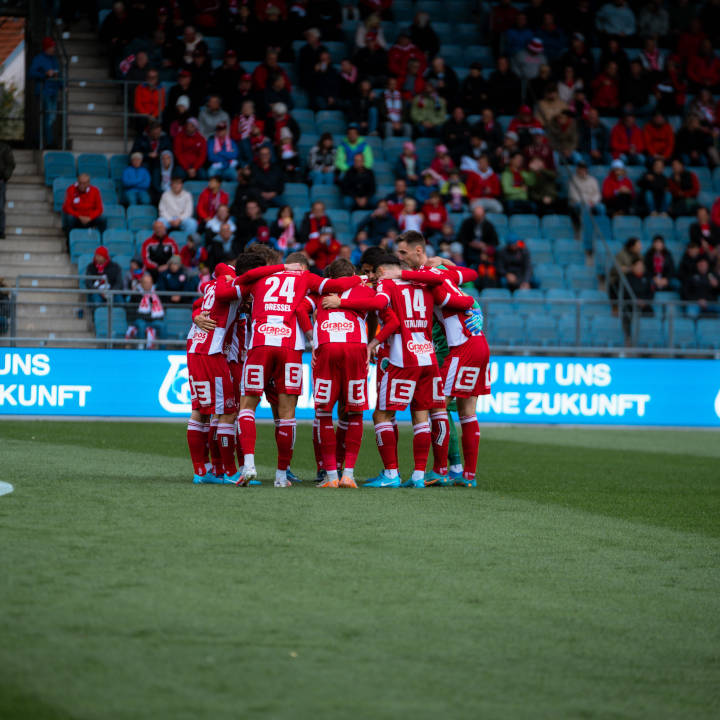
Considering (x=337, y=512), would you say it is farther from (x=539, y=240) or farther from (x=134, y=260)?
(x=539, y=240)

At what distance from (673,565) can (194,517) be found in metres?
3.12

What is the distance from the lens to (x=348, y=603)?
5773 mm

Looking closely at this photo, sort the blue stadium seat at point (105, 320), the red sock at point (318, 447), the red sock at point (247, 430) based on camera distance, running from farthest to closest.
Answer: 1. the blue stadium seat at point (105, 320)
2. the red sock at point (318, 447)
3. the red sock at point (247, 430)

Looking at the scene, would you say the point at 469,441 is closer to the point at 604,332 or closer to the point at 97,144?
the point at 604,332

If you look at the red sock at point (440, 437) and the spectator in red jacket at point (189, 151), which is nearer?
the red sock at point (440, 437)

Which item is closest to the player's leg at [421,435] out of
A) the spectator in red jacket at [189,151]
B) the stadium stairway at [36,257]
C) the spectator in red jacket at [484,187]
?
the stadium stairway at [36,257]

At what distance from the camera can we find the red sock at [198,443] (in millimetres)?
10555

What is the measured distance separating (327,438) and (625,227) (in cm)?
1584

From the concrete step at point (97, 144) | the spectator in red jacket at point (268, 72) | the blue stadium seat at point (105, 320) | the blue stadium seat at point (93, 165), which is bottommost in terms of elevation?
the blue stadium seat at point (105, 320)

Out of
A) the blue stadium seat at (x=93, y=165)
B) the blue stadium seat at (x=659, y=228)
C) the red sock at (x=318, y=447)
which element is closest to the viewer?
the red sock at (x=318, y=447)

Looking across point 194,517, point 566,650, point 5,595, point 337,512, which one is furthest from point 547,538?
point 5,595

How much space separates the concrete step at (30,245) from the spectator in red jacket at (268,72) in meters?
5.08

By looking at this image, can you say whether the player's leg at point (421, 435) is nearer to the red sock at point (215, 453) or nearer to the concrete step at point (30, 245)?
the red sock at point (215, 453)

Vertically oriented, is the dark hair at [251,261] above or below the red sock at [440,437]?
above
